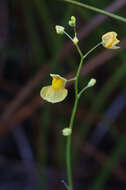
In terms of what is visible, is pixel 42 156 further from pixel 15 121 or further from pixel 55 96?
pixel 55 96

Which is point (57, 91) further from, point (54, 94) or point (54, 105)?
point (54, 105)

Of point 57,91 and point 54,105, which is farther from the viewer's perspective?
point 54,105

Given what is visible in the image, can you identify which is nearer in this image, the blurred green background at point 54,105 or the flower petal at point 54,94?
the flower petal at point 54,94

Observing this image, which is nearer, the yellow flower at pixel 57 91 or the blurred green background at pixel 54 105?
the yellow flower at pixel 57 91

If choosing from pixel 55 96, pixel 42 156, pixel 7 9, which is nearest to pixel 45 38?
pixel 7 9

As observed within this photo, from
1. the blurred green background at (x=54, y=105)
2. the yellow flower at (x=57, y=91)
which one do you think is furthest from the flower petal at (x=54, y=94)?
the blurred green background at (x=54, y=105)

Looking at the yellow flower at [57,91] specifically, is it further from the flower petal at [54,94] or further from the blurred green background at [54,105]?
the blurred green background at [54,105]

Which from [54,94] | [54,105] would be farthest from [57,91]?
[54,105]

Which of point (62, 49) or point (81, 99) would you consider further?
point (81, 99)

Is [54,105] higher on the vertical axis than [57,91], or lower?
higher

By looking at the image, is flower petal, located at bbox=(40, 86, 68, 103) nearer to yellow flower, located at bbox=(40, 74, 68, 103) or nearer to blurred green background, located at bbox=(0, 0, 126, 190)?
yellow flower, located at bbox=(40, 74, 68, 103)

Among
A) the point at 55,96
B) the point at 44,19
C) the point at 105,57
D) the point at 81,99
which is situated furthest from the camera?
the point at 81,99
